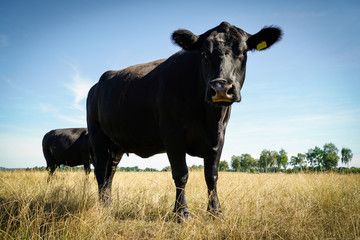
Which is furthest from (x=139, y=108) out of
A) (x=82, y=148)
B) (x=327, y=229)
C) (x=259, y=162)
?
(x=259, y=162)

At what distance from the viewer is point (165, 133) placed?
3740 mm

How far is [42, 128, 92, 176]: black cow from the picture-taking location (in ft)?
42.5

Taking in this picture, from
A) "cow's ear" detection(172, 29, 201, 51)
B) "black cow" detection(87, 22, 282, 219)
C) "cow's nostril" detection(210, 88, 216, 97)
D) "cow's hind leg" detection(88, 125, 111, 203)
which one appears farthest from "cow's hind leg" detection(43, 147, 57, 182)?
"cow's nostril" detection(210, 88, 216, 97)

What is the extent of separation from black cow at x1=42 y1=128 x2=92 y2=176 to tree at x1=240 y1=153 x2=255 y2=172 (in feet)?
325

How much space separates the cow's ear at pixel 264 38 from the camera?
3801 mm

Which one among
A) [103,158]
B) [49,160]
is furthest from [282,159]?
[103,158]

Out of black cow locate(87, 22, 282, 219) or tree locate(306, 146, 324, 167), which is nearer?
black cow locate(87, 22, 282, 219)

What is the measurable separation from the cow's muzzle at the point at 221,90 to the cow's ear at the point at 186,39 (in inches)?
45.5

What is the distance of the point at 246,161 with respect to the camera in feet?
356

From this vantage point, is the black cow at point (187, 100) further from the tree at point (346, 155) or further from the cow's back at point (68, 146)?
the tree at point (346, 155)

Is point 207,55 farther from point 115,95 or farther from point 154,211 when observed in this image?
point 154,211

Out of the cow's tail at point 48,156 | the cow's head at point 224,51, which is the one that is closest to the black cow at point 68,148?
the cow's tail at point 48,156

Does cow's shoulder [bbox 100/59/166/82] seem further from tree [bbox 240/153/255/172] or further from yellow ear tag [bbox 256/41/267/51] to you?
tree [bbox 240/153/255/172]

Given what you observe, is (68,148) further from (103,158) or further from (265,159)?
(265,159)
